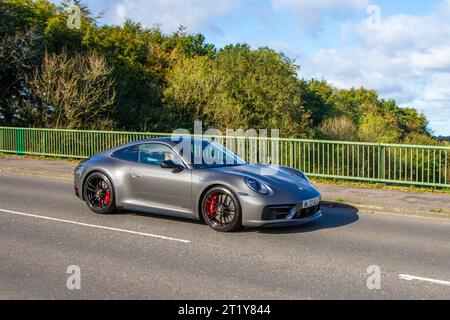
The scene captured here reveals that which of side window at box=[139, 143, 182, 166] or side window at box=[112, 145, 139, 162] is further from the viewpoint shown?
side window at box=[112, 145, 139, 162]

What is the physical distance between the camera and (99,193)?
Result: 31.8 ft

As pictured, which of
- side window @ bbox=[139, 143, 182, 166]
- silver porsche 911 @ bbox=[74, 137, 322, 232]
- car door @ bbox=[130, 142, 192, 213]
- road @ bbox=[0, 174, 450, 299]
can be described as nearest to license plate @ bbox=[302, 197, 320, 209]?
silver porsche 911 @ bbox=[74, 137, 322, 232]

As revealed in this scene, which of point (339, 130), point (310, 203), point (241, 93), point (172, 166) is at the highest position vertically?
point (241, 93)

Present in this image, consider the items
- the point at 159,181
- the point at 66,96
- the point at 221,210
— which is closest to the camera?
the point at 221,210

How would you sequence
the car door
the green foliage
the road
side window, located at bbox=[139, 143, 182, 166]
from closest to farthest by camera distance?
the road
the car door
side window, located at bbox=[139, 143, 182, 166]
the green foliage

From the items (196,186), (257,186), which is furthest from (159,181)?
(257,186)

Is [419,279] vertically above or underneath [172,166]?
underneath

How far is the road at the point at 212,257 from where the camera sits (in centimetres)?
553

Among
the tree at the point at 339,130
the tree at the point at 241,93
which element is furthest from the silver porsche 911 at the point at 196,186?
the tree at the point at 339,130

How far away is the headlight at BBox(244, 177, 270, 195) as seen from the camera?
806 centimetres

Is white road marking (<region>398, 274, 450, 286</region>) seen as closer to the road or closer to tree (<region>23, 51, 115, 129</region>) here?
the road

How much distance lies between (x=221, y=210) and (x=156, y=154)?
5.63 feet

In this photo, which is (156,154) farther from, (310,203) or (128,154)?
(310,203)

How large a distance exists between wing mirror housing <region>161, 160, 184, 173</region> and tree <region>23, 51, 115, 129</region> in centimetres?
2122
